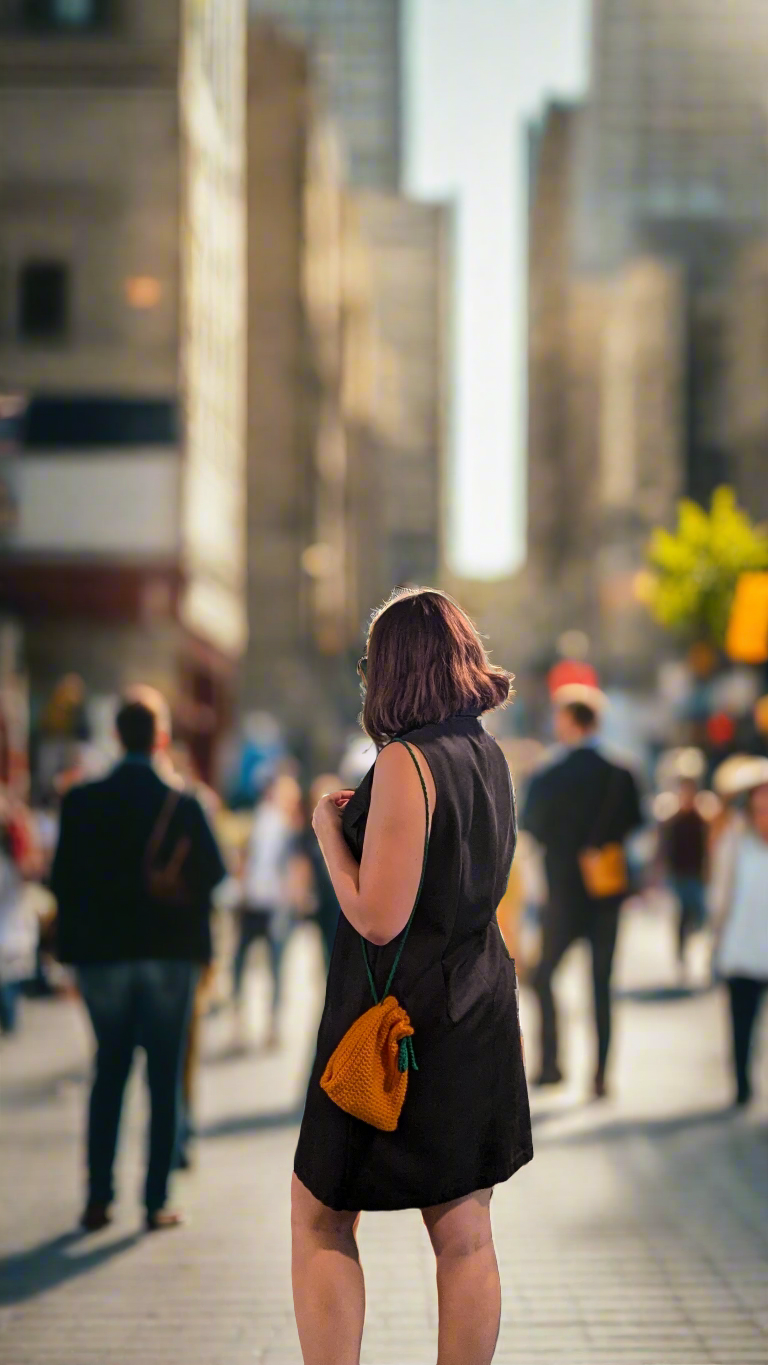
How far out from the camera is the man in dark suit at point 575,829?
11.0m

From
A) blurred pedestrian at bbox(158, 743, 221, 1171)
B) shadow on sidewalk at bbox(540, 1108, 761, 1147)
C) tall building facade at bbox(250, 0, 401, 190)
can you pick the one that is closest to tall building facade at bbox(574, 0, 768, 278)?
tall building facade at bbox(250, 0, 401, 190)

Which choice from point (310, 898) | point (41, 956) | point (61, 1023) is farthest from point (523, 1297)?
point (41, 956)

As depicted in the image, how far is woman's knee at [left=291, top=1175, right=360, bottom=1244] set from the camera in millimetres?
4082

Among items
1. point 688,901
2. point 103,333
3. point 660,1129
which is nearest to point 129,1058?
point 660,1129

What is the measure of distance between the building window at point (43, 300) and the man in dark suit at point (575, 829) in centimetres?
2213

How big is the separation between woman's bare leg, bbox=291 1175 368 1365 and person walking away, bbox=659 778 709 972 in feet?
50.6

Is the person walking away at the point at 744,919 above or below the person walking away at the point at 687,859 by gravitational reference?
above

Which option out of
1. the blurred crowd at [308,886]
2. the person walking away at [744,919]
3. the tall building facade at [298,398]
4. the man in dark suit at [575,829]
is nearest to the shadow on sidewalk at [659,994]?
the blurred crowd at [308,886]

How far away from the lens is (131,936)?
7414mm

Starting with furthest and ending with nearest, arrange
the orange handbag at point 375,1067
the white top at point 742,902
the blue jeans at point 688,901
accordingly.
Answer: the blue jeans at point 688,901 < the white top at point 742,902 < the orange handbag at point 375,1067

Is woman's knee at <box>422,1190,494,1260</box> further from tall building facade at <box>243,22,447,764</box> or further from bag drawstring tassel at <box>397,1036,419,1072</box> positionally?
tall building facade at <box>243,22,447,764</box>

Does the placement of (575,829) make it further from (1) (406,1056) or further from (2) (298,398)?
(2) (298,398)

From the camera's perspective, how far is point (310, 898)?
41.1 feet

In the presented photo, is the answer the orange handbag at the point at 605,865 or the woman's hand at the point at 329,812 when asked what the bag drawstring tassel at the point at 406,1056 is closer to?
the woman's hand at the point at 329,812
